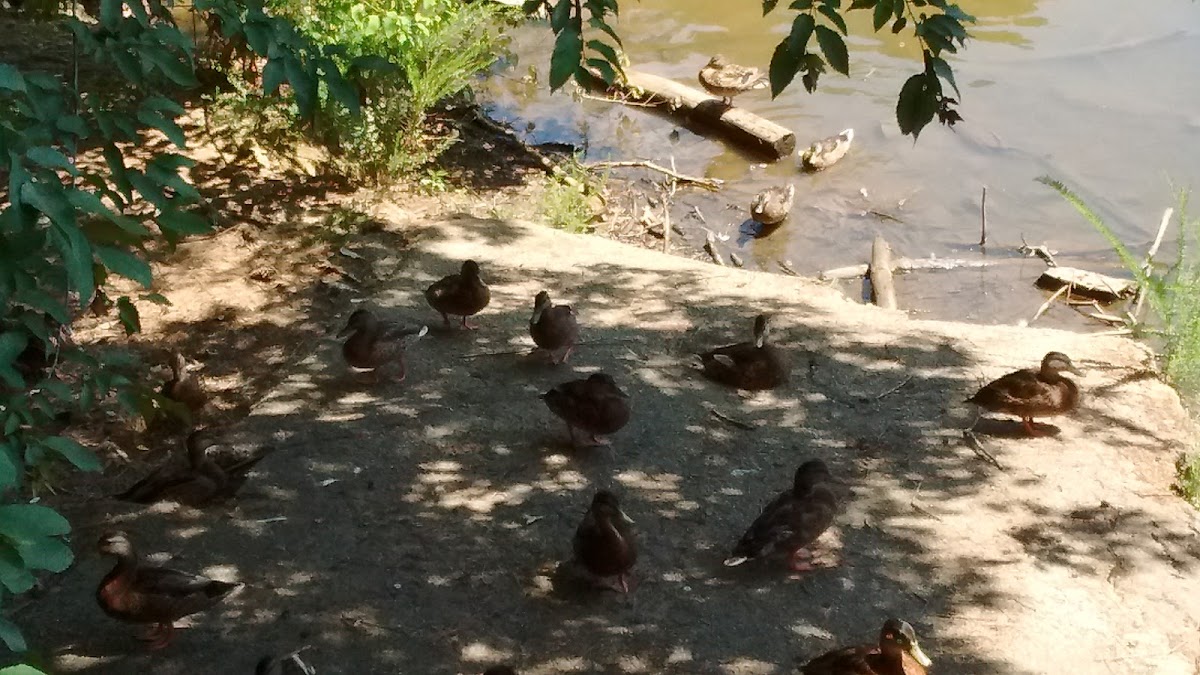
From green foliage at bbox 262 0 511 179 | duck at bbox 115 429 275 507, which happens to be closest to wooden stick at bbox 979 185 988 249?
green foliage at bbox 262 0 511 179

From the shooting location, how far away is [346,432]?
5.69 m

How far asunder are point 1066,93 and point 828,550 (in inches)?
407

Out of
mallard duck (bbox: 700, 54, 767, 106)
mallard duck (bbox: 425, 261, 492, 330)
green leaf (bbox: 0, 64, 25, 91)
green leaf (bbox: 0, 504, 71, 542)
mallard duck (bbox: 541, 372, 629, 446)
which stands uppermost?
→ green leaf (bbox: 0, 64, 25, 91)

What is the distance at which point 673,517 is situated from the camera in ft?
16.9

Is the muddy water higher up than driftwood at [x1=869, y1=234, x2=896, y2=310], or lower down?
higher up

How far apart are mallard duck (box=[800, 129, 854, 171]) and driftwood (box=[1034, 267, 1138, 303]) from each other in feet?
9.59

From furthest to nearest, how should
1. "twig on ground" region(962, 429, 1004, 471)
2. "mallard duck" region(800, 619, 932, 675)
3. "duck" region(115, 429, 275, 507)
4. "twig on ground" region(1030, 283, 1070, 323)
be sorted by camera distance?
"twig on ground" region(1030, 283, 1070, 323) → "twig on ground" region(962, 429, 1004, 471) → "duck" region(115, 429, 275, 507) → "mallard duck" region(800, 619, 932, 675)

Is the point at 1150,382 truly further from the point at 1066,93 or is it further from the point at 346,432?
the point at 1066,93

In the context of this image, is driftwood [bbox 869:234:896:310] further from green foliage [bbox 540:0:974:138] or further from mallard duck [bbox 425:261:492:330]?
green foliage [bbox 540:0:974:138]

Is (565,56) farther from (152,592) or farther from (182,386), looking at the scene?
(182,386)

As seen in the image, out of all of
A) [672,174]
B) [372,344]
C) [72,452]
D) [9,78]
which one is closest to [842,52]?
[9,78]

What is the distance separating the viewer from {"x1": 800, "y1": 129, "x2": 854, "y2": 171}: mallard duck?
38.1ft

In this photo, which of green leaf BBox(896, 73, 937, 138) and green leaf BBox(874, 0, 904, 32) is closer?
green leaf BBox(896, 73, 937, 138)

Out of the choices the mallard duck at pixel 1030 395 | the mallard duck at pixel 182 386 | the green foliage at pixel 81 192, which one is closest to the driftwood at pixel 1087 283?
A: the mallard duck at pixel 1030 395
